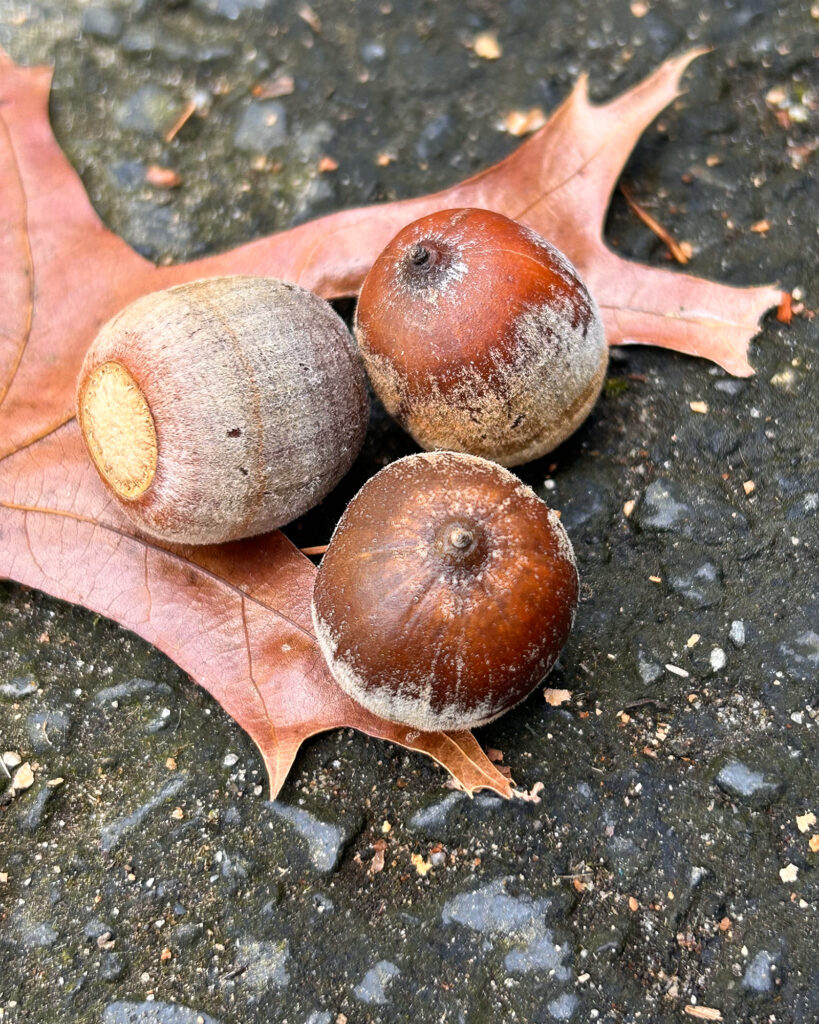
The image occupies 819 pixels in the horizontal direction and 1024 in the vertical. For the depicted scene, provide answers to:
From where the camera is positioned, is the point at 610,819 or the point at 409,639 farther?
the point at 610,819

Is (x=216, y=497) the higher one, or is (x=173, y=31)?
(x=173, y=31)

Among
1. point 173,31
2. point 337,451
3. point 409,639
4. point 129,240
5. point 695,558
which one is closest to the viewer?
point 409,639

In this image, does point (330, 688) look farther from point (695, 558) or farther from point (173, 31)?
point (173, 31)

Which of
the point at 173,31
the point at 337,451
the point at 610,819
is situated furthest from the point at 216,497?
the point at 173,31

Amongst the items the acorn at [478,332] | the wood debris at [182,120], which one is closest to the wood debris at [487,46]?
the wood debris at [182,120]

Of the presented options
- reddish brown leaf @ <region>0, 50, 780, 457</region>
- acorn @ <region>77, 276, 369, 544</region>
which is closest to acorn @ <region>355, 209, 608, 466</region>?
acorn @ <region>77, 276, 369, 544</region>

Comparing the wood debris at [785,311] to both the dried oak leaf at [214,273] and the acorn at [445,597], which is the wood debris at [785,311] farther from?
the acorn at [445,597]

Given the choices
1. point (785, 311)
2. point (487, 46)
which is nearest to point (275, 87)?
point (487, 46)
